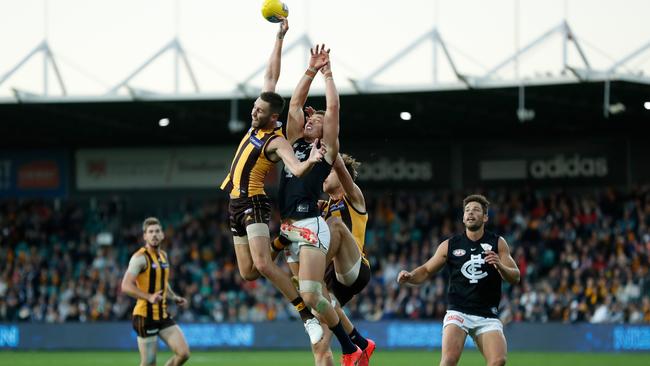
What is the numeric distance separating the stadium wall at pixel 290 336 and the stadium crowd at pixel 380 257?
1.87ft

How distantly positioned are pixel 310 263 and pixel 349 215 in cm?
172

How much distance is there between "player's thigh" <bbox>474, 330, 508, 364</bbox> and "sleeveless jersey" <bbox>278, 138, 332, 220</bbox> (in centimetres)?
222

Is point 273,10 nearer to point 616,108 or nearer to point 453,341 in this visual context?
point 453,341

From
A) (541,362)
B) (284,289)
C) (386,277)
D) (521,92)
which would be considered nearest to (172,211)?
(386,277)

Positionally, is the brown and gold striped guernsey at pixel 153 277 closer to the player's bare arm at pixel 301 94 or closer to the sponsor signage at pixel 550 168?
the player's bare arm at pixel 301 94

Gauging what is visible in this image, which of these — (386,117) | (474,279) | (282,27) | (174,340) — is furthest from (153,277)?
(386,117)

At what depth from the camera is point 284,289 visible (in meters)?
12.3

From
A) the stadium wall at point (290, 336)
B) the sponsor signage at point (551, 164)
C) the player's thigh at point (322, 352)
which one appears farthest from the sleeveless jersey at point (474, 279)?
the sponsor signage at point (551, 164)

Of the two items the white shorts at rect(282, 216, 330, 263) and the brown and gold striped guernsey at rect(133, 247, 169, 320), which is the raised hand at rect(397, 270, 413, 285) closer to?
the white shorts at rect(282, 216, 330, 263)

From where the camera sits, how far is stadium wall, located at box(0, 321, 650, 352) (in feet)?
91.4

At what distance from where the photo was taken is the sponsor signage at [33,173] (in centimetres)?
3900

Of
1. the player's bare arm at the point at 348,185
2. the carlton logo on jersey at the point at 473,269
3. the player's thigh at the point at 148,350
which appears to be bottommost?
the player's thigh at the point at 148,350

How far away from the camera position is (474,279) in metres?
12.5

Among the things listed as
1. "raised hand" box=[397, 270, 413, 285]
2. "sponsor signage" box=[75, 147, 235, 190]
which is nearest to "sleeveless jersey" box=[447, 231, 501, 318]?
"raised hand" box=[397, 270, 413, 285]
